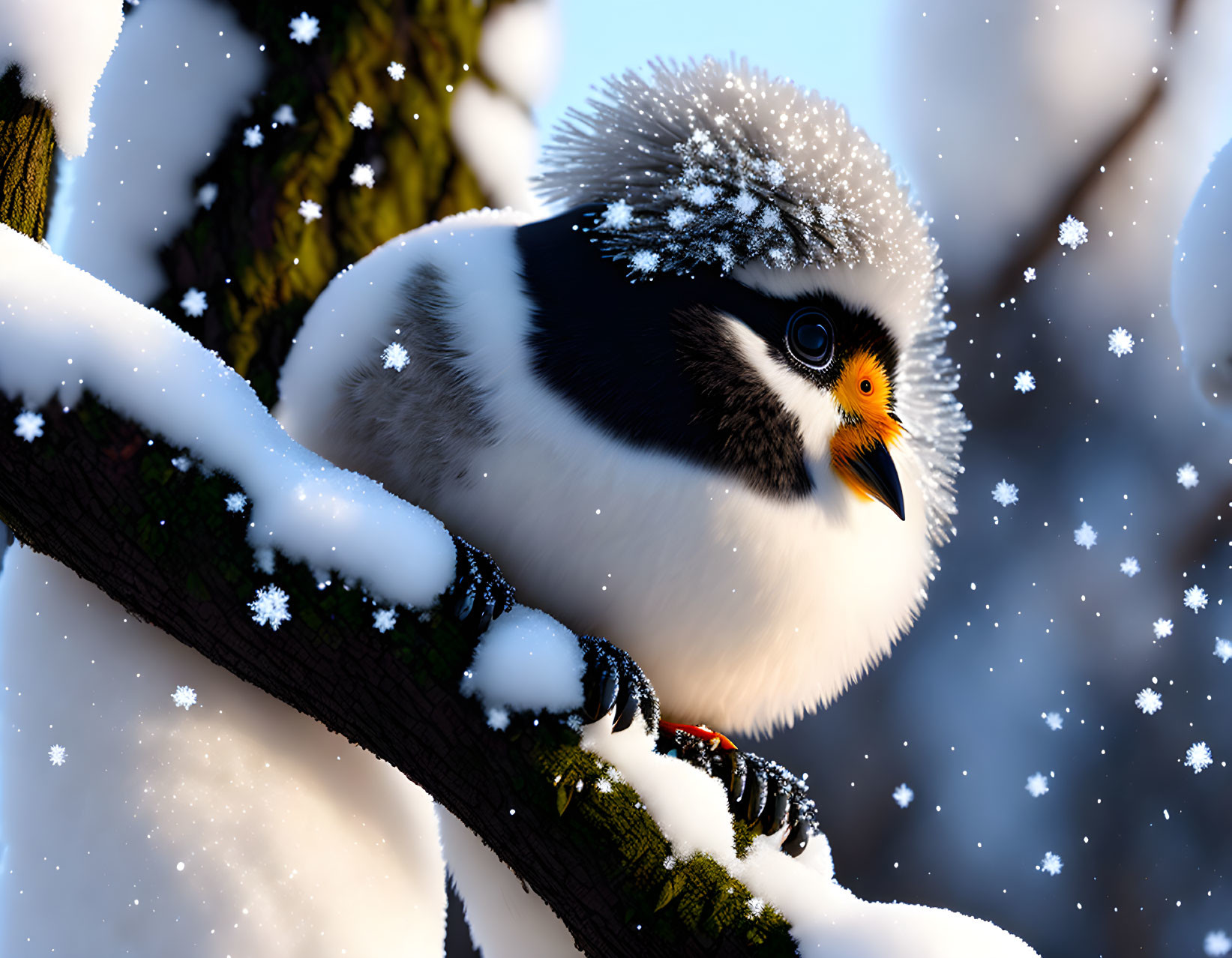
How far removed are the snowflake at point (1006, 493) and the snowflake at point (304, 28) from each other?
1.15m

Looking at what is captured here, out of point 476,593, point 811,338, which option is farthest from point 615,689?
point 811,338

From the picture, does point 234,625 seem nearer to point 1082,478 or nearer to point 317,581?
point 317,581

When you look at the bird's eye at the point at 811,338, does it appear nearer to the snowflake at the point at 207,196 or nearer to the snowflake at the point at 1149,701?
the snowflake at the point at 207,196

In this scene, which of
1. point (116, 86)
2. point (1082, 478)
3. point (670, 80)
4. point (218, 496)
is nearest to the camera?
point (218, 496)

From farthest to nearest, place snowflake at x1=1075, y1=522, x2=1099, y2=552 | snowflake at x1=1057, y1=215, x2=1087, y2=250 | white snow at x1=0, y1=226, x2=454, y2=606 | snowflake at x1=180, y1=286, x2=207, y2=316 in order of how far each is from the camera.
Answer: snowflake at x1=1075, y1=522, x2=1099, y2=552, snowflake at x1=1057, y1=215, x2=1087, y2=250, snowflake at x1=180, y1=286, x2=207, y2=316, white snow at x1=0, y1=226, x2=454, y2=606

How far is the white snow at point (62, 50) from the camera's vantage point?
0.62 meters

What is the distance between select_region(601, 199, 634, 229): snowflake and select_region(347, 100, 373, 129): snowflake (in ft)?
1.20

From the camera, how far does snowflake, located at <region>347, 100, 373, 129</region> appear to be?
2.82 feet

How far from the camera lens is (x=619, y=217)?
60cm

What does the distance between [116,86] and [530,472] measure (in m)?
0.56

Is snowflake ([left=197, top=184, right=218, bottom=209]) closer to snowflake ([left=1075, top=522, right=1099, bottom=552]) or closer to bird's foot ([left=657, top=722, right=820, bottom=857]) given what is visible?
bird's foot ([left=657, top=722, right=820, bottom=857])

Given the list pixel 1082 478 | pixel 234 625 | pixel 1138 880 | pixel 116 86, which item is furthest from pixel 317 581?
pixel 1138 880

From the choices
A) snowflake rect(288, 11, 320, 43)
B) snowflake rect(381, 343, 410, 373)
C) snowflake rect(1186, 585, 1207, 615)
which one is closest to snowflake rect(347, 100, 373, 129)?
snowflake rect(288, 11, 320, 43)

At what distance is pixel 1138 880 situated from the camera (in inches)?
61.7
